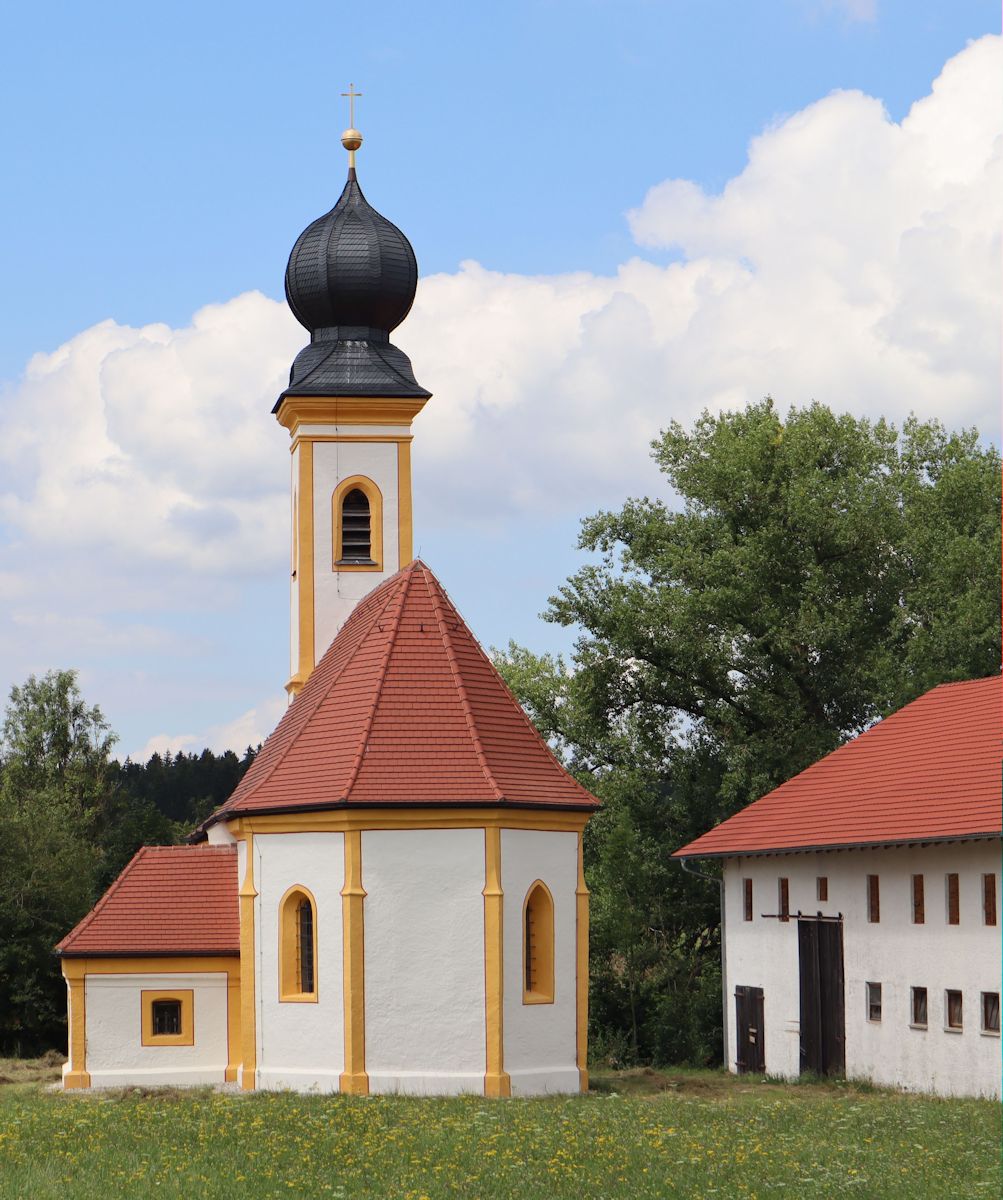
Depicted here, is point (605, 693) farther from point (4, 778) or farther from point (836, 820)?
point (4, 778)

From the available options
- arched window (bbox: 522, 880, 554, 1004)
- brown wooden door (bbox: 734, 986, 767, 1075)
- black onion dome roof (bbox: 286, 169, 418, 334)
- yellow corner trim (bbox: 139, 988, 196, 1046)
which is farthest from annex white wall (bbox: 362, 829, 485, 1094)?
black onion dome roof (bbox: 286, 169, 418, 334)

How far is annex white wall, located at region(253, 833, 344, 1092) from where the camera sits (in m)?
26.6

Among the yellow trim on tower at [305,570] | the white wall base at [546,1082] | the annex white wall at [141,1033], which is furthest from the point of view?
the yellow trim on tower at [305,570]

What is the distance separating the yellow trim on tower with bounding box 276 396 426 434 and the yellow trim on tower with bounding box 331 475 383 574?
3.87ft

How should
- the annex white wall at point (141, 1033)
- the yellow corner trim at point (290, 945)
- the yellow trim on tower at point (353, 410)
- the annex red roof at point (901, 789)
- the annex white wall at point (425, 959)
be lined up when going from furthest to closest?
the yellow trim on tower at point (353, 410) → the annex white wall at point (141, 1033) → the annex red roof at point (901, 789) → the yellow corner trim at point (290, 945) → the annex white wall at point (425, 959)

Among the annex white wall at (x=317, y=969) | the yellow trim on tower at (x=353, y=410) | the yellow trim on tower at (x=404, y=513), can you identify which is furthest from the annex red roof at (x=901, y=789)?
the yellow trim on tower at (x=353, y=410)

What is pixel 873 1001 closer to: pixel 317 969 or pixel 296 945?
pixel 317 969

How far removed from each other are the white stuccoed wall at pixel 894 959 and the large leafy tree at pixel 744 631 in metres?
7.60

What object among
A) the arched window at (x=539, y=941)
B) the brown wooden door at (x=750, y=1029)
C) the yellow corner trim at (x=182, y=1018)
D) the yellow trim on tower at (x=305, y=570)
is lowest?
the brown wooden door at (x=750, y=1029)

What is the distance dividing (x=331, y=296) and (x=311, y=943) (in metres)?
15.3

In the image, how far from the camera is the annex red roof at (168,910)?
97.2 ft

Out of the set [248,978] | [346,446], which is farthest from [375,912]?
[346,446]

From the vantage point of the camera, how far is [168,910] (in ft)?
99.1

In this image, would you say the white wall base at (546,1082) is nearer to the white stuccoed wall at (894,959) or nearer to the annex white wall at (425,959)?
the annex white wall at (425,959)
